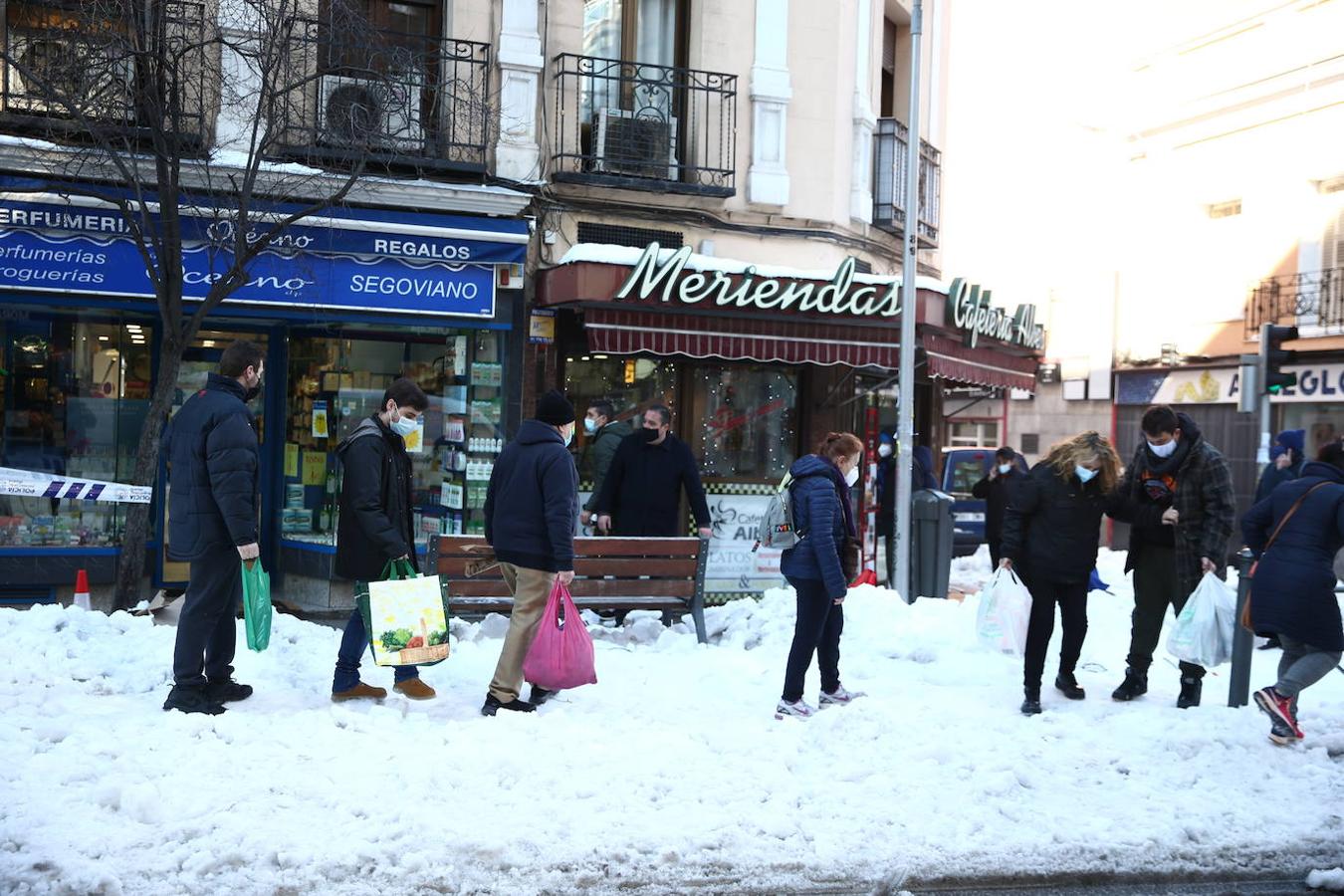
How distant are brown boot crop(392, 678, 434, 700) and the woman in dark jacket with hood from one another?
4.61m

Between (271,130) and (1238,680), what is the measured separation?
25.2 ft

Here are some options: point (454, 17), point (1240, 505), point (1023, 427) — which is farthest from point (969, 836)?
point (1023, 427)

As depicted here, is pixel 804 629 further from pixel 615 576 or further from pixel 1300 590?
pixel 1300 590

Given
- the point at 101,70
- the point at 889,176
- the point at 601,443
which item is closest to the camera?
the point at 101,70

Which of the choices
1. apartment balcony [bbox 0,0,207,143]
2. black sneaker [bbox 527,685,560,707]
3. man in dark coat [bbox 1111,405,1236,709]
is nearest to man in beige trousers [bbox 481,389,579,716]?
black sneaker [bbox 527,685,560,707]

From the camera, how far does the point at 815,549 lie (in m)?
7.05

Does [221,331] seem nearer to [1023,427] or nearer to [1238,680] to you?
[1238,680]

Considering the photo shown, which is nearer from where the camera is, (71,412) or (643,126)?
(71,412)

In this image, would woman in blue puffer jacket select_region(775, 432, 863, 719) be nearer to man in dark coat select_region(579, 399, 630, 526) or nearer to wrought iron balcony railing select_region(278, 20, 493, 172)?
man in dark coat select_region(579, 399, 630, 526)

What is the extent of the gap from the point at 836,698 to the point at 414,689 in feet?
8.13

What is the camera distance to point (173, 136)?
9141 millimetres

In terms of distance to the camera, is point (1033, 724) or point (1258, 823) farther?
point (1033, 724)

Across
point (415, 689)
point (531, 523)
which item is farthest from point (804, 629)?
point (415, 689)

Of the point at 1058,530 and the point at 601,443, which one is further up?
the point at 601,443
